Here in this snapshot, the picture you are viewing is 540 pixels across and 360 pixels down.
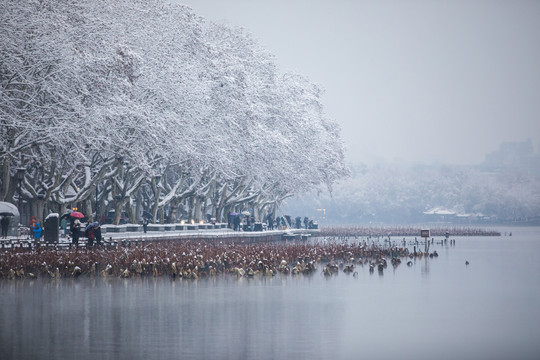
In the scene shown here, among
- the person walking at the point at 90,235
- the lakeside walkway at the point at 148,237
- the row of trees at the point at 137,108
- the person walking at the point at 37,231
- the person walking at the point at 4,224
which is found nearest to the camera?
the lakeside walkway at the point at 148,237

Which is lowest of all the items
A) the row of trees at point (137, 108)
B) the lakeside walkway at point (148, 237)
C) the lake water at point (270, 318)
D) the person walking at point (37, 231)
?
the lake water at point (270, 318)

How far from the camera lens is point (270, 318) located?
94.5 feet

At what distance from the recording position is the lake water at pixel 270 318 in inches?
910

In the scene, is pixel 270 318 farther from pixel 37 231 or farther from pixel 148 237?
pixel 148 237

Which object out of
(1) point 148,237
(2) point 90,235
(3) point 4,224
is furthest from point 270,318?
(1) point 148,237

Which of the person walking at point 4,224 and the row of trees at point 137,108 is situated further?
the row of trees at point 137,108

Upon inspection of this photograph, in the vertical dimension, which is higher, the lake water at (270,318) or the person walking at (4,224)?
the person walking at (4,224)

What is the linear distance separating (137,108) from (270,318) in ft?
90.6

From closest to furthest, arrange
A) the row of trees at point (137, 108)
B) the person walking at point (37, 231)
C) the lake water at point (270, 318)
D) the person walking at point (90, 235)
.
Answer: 1. the lake water at point (270, 318)
2. the person walking at point (90, 235)
3. the row of trees at point (137, 108)
4. the person walking at point (37, 231)

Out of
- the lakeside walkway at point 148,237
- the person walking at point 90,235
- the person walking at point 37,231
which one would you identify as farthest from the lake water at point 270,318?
the person walking at point 37,231

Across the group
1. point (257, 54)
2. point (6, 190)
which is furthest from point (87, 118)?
point (257, 54)

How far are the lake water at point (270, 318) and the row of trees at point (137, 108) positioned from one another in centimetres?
1399

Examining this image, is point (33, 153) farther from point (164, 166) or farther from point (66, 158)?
point (164, 166)

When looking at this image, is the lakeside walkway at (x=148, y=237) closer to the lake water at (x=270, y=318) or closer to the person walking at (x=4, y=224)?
the person walking at (x=4, y=224)
